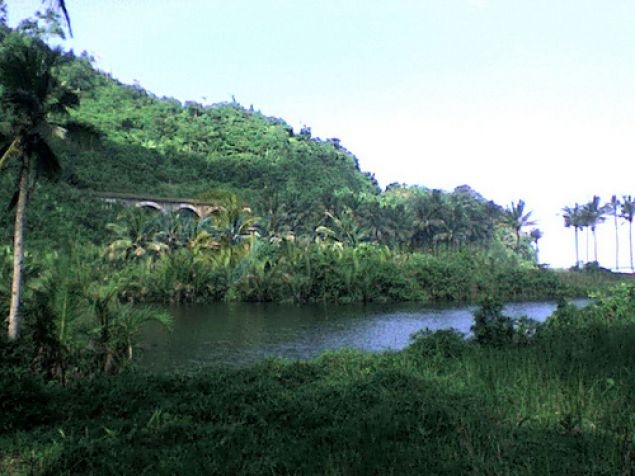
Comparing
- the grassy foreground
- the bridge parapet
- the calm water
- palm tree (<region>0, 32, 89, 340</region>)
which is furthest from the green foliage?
the bridge parapet

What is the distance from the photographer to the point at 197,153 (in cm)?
9056

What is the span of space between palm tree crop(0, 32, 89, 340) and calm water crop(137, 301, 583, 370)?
496cm

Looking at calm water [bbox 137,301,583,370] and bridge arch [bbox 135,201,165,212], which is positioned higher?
bridge arch [bbox 135,201,165,212]

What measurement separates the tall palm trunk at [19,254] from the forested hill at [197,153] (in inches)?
1785

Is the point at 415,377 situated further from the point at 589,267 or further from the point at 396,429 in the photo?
the point at 589,267

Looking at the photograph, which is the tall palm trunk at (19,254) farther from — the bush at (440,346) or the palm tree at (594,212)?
the palm tree at (594,212)

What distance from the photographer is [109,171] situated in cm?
7012

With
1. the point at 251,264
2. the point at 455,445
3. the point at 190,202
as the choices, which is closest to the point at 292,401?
the point at 455,445

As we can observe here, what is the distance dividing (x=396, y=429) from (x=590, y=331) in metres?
7.78

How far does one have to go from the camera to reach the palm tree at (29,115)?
14.1 metres

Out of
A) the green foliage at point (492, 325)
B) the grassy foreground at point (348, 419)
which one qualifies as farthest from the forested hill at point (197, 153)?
the grassy foreground at point (348, 419)

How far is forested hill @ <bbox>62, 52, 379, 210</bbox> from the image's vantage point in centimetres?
7312

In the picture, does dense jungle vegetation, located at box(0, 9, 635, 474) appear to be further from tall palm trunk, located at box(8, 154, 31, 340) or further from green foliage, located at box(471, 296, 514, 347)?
tall palm trunk, located at box(8, 154, 31, 340)

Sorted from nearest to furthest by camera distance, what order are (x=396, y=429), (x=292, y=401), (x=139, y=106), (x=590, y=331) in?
(x=396, y=429) → (x=292, y=401) → (x=590, y=331) → (x=139, y=106)
